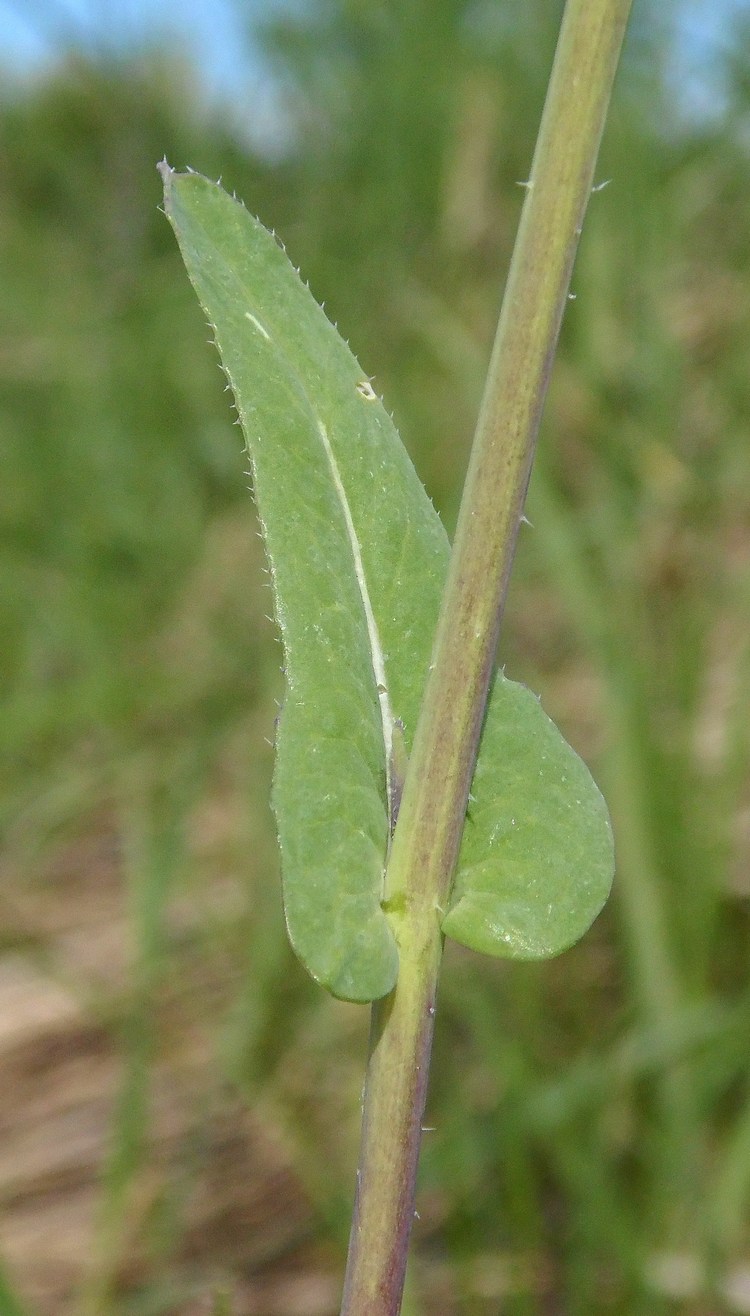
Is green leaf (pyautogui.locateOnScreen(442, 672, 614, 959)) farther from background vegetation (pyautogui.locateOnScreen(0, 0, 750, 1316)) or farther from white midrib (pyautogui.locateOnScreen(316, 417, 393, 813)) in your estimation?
background vegetation (pyautogui.locateOnScreen(0, 0, 750, 1316))

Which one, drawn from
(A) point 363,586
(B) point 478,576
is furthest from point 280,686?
(B) point 478,576

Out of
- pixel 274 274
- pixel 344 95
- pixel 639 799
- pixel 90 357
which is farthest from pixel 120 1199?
pixel 344 95

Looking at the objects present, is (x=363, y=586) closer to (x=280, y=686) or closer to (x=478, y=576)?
(x=478, y=576)

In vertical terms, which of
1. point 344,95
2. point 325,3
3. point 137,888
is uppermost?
point 325,3

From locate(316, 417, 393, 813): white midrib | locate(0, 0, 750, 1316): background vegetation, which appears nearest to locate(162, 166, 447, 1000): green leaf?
locate(316, 417, 393, 813): white midrib

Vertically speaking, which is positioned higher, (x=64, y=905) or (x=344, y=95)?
(x=344, y=95)

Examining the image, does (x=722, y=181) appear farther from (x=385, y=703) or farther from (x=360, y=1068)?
(x=385, y=703)
